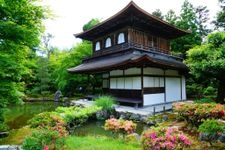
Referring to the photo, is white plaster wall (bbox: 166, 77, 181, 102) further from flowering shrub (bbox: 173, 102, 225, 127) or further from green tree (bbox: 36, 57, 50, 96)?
green tree (bbox: 36, 57, 50, 96)

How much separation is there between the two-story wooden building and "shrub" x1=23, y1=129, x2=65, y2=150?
8.43 meters

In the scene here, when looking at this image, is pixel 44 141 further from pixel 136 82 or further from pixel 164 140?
pixel 136 82

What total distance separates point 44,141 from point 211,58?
10088mm

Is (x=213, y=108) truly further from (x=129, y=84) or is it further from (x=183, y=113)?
(x=129, y=84)

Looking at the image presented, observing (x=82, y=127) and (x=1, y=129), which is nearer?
(x=1, y=129)

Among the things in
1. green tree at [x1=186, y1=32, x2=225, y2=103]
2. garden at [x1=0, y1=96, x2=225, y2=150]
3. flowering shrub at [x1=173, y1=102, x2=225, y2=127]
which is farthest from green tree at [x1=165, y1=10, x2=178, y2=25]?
flowering shrub at [x1=173, y1=102, x2=225, y2=127]

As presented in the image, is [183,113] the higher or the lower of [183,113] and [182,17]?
the lower

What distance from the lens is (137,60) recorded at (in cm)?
1315

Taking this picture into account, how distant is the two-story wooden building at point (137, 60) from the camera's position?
15.2m

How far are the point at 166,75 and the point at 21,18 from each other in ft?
40.7

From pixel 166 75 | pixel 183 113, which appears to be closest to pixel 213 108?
pixel 183 113

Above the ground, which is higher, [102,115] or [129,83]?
[129,83]

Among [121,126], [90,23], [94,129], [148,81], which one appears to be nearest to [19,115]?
[94,129]

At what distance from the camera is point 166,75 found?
1719 centimetres
